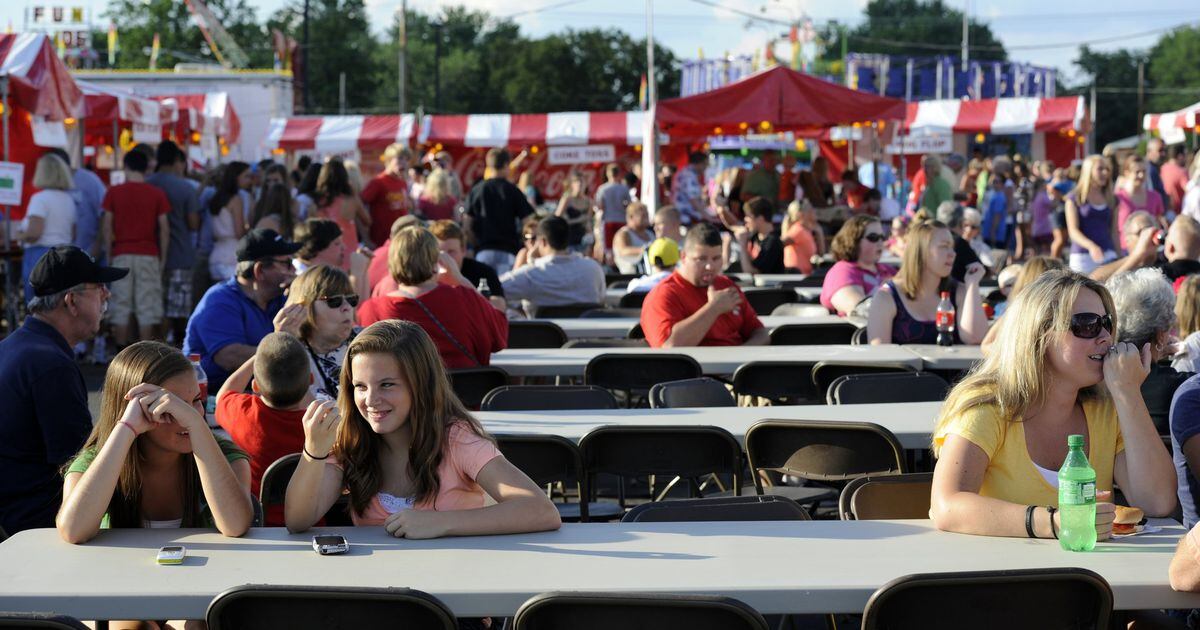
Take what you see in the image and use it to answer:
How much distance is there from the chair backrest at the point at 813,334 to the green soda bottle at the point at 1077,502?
4.19 meters

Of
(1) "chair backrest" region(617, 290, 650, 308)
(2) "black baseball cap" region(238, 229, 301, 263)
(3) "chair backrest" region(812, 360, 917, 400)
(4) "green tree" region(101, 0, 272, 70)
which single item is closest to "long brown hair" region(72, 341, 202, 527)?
(2) "black baseball cap" region(238, 229, 301, 263)

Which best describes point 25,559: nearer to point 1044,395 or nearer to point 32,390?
point 32,390

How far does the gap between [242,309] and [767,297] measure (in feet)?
13.8

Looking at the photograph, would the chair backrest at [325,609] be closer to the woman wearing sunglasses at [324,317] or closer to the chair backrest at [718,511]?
the chair backrest at [718,511]

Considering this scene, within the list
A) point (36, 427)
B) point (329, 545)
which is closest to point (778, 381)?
point (36, 427)

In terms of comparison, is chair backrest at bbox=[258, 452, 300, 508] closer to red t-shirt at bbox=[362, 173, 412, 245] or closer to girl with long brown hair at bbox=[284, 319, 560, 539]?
girl with long brown hair at bbox=[284, 319, 560, 539]

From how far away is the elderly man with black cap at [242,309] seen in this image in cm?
605

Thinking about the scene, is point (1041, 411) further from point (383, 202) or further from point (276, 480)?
point (383, 202)

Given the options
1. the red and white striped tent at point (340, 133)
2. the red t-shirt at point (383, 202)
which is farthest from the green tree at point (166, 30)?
the red t-shirt at point (383, 202)

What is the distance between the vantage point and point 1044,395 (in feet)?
11.4

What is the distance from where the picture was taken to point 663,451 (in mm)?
4750

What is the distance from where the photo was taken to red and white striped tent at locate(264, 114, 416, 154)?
2752 centimetres

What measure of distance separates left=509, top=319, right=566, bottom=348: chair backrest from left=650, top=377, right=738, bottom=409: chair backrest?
2.16 metres

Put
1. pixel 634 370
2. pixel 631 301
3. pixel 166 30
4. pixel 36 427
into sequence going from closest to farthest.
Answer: pixel 36 427
pixel 634 370
pixel 631 301
pixel 166 30
